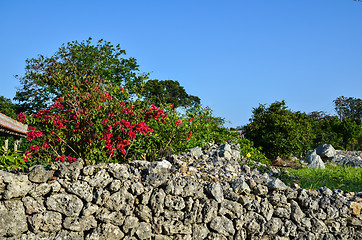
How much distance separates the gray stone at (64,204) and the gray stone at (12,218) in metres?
0.34

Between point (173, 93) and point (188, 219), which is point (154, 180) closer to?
point (188, 219)

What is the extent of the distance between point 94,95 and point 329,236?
4.44 m

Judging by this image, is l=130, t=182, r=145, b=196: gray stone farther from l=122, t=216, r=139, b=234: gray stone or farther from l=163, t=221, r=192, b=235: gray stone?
l=163, t=221, r=192, b=235: gray stone

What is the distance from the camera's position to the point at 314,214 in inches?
206

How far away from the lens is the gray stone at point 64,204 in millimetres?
4336

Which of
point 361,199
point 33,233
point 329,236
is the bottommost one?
point 33,233

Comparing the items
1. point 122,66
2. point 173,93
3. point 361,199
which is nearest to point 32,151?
point 361,199

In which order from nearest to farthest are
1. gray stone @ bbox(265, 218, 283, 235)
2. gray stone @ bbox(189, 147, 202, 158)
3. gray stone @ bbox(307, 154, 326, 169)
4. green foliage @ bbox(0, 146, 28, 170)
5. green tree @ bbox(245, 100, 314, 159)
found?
green foliage @ bbox(0, 146, 28, 170), gray stone @ bbox(265, 218, 283, 235), gray stone @ bbox(189, 147, 202, 158), gray stone @ bbox(307, 154, 326, 169), green tree @ bbox(245, 100, 314, 159)

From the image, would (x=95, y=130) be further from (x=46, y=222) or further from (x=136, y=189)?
(x=46, y=222)

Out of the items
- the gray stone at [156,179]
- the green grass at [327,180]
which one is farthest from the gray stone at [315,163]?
the gray stone at [156,179]

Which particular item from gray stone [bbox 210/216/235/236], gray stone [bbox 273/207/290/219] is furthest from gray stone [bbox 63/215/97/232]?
gray stone [bbox 273/207/290/219]

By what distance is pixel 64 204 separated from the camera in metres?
4.37

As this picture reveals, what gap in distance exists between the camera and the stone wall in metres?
4.32

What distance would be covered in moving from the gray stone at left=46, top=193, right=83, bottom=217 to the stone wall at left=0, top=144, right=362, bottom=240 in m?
0.01
